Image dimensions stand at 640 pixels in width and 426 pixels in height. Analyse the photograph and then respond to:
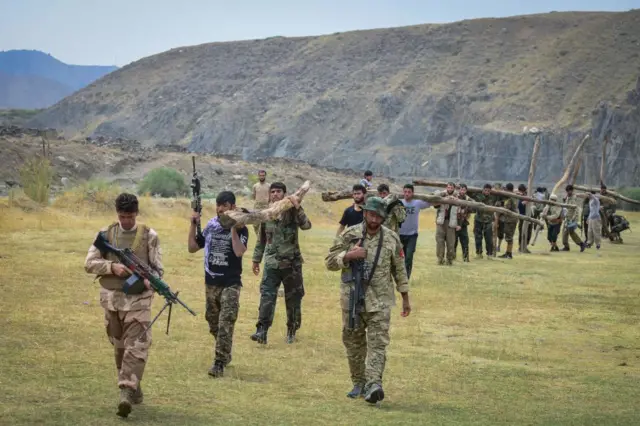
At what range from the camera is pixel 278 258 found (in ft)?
40.5

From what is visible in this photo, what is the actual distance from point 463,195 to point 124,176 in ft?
136

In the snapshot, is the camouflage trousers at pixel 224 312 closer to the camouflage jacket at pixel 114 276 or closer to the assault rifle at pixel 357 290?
the assault rifle at pixel 357 290

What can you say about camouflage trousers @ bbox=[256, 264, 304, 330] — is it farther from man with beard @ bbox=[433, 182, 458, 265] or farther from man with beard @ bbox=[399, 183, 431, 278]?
man with beard @ bbox=[433, 182, 458, 265]

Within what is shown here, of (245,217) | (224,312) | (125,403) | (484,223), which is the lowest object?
(125,403)

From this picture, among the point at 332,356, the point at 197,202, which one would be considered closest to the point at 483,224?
the point at 332,356

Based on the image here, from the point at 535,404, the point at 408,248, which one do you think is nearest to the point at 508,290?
the point at 408,248

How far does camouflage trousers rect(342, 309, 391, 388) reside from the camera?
888cm

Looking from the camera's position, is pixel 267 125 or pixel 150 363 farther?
pixel 267 125

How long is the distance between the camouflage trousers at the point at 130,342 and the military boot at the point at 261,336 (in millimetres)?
3996

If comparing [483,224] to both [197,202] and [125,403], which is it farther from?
[125,403]

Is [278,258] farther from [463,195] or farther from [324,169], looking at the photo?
[324,169]

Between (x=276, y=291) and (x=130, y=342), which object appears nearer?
(x=130, y=342)

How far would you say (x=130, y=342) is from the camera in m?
8.23

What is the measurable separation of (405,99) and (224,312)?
3990 inches
